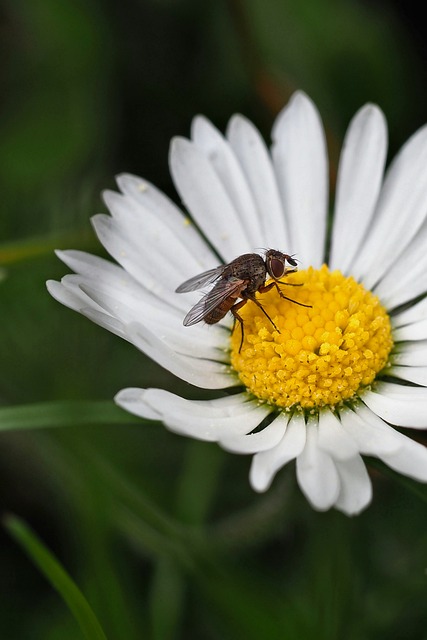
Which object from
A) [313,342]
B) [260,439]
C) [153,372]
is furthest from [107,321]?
[153,372]

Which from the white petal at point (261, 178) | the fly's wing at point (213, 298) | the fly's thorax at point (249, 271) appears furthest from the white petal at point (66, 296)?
the white petal at point (261, 178)

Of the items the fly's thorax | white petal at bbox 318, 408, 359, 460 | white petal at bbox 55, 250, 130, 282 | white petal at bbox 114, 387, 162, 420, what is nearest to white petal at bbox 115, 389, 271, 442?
white petal at bbox 114, 387, 162, 420

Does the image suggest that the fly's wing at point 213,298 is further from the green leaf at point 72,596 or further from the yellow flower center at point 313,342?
the green leaf at point 72,596

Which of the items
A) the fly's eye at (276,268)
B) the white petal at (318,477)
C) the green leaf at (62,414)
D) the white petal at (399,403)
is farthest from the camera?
the fly's eye at (276,268)

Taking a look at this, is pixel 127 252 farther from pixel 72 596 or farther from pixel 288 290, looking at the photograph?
pixel 72 596

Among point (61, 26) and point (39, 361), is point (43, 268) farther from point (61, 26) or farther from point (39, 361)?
point (61, 26)

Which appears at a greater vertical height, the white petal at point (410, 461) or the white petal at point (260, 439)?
the white petal at point (260, 439)

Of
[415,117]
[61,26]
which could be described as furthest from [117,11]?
[415,117]
